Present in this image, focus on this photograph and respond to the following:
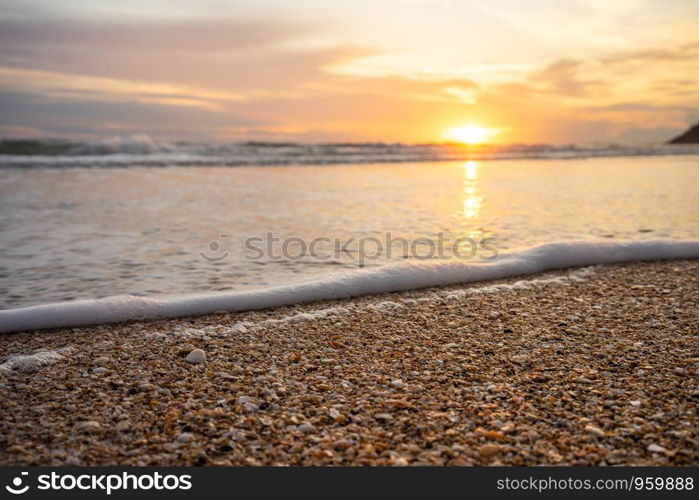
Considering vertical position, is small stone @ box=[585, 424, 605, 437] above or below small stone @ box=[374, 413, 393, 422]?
above

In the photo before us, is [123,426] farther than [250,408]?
No

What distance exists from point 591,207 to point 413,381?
8.44 m

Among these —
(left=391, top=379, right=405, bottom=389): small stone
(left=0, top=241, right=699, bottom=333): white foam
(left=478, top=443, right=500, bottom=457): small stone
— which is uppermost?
(left=0, top=241, right=699, bottom=333): white foam

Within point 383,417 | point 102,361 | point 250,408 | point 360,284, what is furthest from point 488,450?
point 360,284

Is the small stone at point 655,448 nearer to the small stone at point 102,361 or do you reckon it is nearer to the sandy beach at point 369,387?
the sandy beach at point 369,387

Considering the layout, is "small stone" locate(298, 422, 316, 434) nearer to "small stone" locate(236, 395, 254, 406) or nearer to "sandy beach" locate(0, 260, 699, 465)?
"sandy beach" locate(0, 260, 699, 465)

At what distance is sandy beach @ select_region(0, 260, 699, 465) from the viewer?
244cm

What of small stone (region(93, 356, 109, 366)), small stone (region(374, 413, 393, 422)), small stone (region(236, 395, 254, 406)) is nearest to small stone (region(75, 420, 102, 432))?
small stone (region(236, 395, 254, 406))

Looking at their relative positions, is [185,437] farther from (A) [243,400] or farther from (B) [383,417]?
(B) [383,417]

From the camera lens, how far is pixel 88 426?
264cm

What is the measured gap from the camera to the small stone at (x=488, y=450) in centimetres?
238

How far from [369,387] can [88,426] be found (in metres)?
1.51

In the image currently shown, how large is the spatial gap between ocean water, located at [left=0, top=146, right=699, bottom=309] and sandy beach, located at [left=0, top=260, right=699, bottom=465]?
50.7 inches

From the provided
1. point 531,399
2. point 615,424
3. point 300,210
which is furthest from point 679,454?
point 300,210
